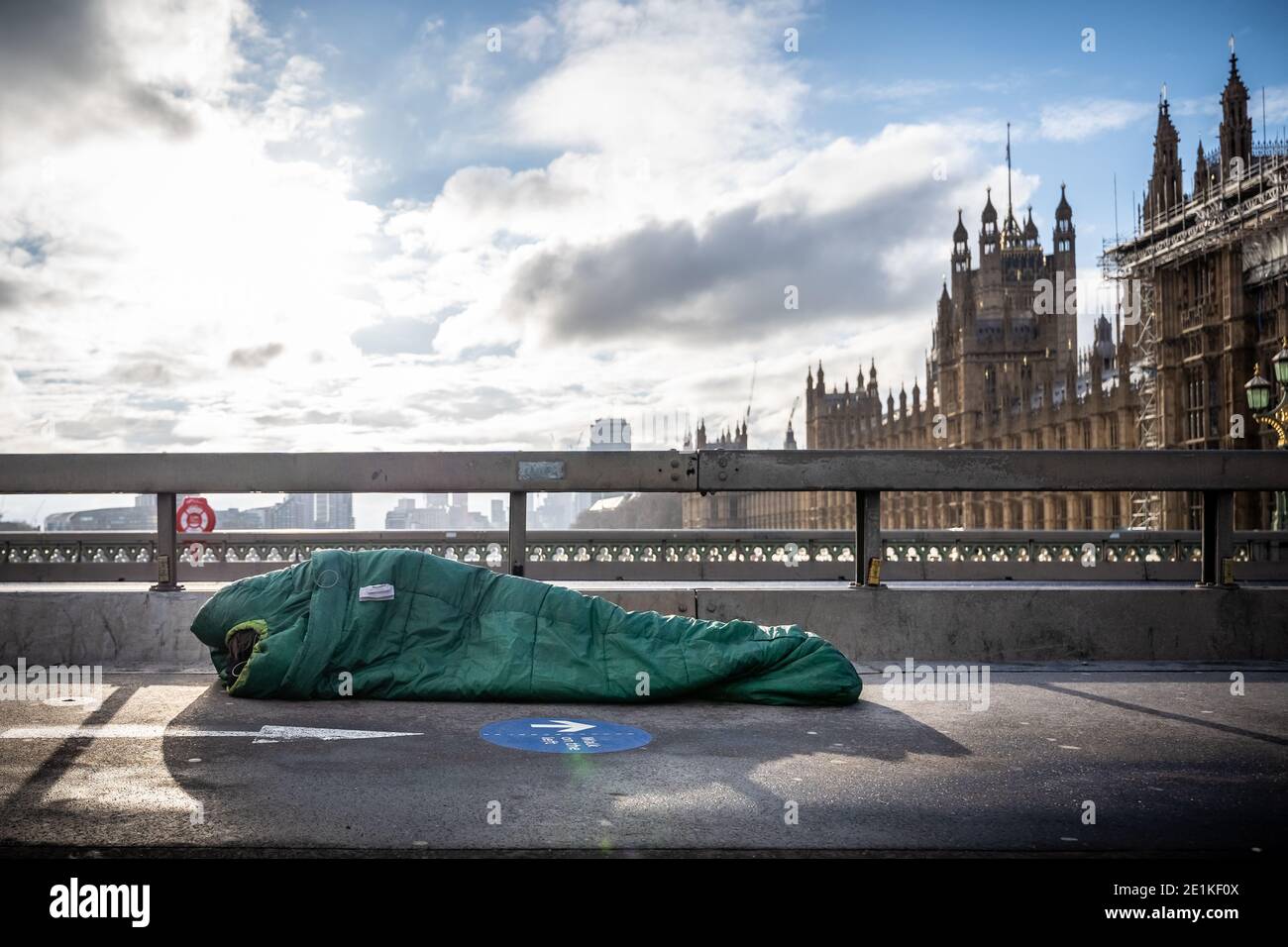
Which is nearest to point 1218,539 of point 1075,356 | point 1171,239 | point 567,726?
point 567,726

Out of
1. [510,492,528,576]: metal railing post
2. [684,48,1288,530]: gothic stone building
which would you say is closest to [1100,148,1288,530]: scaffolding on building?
[684,48,1288,530]: gothic stone building

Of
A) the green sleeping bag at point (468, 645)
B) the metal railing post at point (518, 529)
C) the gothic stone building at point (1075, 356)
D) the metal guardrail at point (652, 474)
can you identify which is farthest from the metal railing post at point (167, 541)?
the gothic stone building at point (1075, 356)

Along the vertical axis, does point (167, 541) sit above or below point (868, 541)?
above

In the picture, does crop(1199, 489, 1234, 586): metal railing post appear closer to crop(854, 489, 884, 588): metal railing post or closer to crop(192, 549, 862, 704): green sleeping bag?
crop(854, 489, 884, 588): metal railing post

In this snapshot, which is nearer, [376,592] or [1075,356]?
[376,592]

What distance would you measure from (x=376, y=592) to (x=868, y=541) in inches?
151

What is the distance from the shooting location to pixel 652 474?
26.6ft

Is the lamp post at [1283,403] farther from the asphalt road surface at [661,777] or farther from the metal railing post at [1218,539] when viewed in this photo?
the asphalt road surface at [661,777]

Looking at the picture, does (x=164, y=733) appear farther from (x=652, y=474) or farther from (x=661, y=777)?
(x=652, y=474)

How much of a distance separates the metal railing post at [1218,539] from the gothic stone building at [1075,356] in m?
40.2

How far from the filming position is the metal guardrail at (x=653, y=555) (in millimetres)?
16969

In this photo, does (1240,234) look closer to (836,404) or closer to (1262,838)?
(1262,838)

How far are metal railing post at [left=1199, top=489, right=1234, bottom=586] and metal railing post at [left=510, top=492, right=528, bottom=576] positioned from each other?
17.5ft

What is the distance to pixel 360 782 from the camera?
4.35m
